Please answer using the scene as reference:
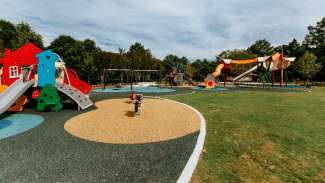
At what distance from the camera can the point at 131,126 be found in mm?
7449

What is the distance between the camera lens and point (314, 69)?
1522 inches

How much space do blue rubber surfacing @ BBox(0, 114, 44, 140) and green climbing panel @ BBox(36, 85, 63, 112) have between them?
1.07 m

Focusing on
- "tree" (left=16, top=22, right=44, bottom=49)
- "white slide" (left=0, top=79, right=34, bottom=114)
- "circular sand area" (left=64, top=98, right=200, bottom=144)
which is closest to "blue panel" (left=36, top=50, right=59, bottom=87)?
"white slide" (left=0, top=79, right=34, bottom=114)

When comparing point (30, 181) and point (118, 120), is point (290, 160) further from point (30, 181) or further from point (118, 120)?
point (118, 120)

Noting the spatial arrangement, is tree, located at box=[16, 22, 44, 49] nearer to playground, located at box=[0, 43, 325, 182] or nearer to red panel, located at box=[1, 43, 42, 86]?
red panel, located at box=[1, 43, 42, 86]

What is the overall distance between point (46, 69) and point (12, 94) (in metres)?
2.28

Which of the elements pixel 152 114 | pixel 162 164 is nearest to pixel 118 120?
pixel 152 114

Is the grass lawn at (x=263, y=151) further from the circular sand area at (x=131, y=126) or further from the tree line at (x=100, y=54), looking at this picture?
the tree line at (x=100, y=54)

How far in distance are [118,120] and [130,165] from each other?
4.38 meters

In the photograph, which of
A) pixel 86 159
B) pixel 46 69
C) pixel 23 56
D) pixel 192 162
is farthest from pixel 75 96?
pixel 192 162

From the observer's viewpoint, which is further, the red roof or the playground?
the red roof

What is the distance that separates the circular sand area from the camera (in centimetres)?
613

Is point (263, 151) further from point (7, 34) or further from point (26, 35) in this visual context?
point (7, 34)

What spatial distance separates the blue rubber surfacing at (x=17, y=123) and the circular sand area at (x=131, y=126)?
145cm
